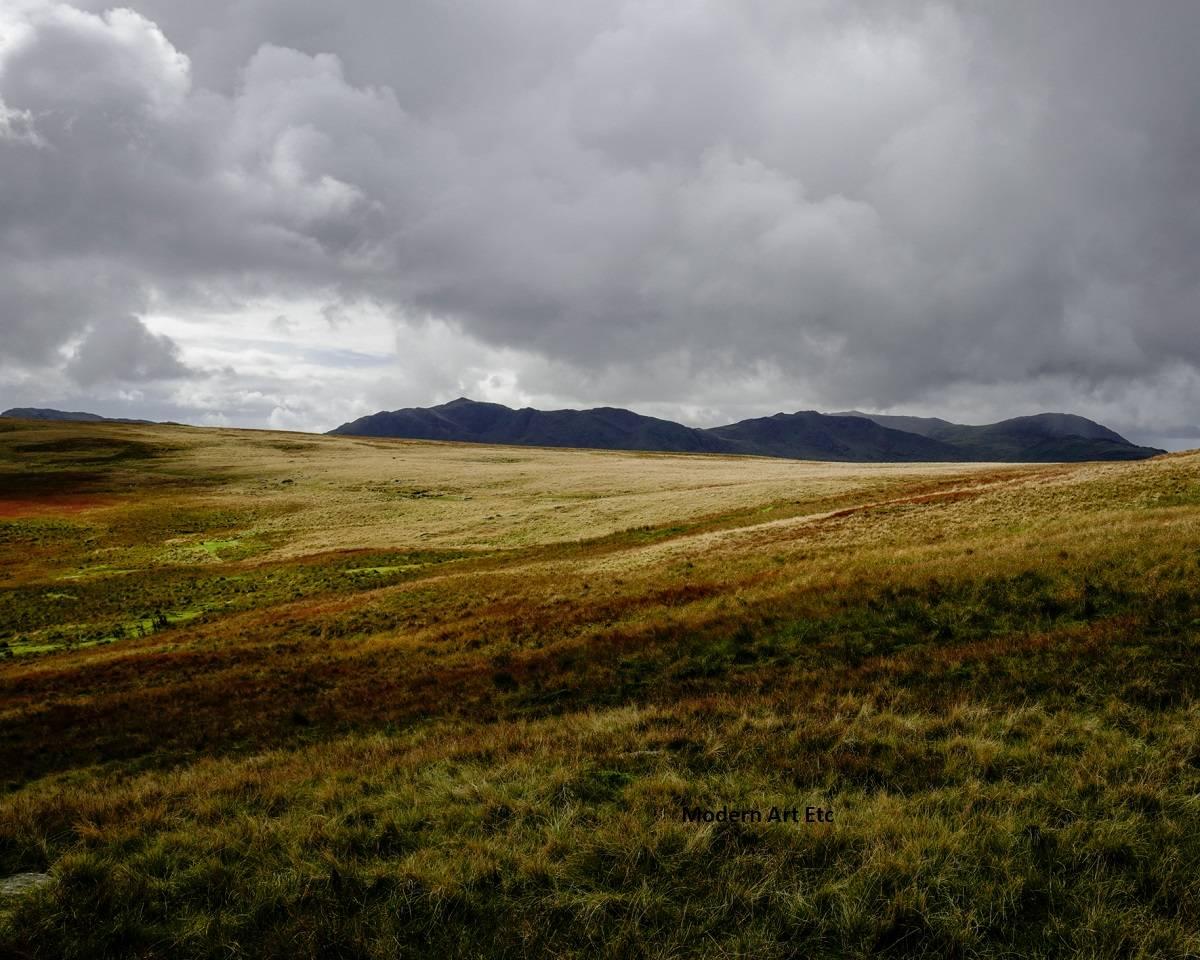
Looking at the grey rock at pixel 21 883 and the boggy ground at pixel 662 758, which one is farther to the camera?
the grey rock at pixel 21 883

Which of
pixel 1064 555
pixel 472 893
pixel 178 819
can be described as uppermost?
pixel 1064 555

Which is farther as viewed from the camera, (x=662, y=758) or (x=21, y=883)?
(x=662, y=758)

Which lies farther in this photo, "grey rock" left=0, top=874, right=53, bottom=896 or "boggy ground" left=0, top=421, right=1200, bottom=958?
"grey rock" left=0, top=874, right=53, bottom=896

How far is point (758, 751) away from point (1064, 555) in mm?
13933

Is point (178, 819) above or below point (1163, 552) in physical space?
below

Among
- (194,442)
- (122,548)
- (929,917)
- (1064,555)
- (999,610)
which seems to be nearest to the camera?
(929,917)

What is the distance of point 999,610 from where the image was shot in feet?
45.8

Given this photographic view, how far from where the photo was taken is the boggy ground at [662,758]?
4977 mm

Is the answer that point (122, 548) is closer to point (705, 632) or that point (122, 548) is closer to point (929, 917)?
point (705, 632)

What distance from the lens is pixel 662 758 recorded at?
806 centimetres

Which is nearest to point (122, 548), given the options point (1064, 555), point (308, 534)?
point (308, 534)

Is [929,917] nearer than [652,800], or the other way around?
[929,917]

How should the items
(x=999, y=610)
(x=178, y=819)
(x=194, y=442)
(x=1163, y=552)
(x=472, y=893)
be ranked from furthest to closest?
(x=194, y=442) < (x=1163, y=552) < (x=999, y=610) < (x=178, y=819) < (x=472, y=893)

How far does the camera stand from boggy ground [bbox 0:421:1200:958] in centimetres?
498
